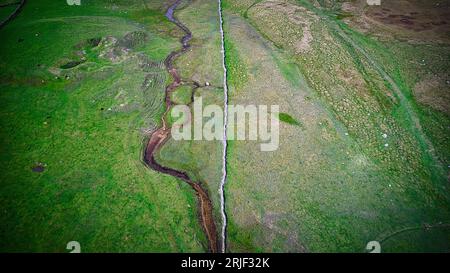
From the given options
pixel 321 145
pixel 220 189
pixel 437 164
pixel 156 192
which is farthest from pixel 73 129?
pixel 437 164

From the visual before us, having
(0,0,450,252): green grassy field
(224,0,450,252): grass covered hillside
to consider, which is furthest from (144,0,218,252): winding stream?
(224,0,450,252): grass covered hillside

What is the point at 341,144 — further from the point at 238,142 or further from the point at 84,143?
the point at 84,143

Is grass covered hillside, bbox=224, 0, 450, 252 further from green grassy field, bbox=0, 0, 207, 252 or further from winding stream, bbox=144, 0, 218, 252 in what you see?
green grassy field, bbox=0, 0, 207, 252

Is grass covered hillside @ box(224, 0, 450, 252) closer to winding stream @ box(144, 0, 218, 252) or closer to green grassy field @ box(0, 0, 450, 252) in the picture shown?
green grassy field @ box(0, 0, 450, 252)

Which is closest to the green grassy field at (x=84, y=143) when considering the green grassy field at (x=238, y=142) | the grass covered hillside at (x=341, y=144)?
the green grassy field at (x=238, y=142)

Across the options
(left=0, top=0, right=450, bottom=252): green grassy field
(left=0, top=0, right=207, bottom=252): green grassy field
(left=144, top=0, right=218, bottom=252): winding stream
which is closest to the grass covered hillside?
(left=0, top=0, right=450, bottom=252): green grassy field

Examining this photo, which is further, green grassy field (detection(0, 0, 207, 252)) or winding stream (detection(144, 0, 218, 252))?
winding stream (detection(144, 0, 218, 252))

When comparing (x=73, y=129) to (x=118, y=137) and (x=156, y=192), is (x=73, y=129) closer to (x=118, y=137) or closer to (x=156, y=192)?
(x=118, y=137)

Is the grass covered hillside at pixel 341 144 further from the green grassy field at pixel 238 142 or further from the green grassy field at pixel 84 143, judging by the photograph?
the green grassy field at pixel 84 143
